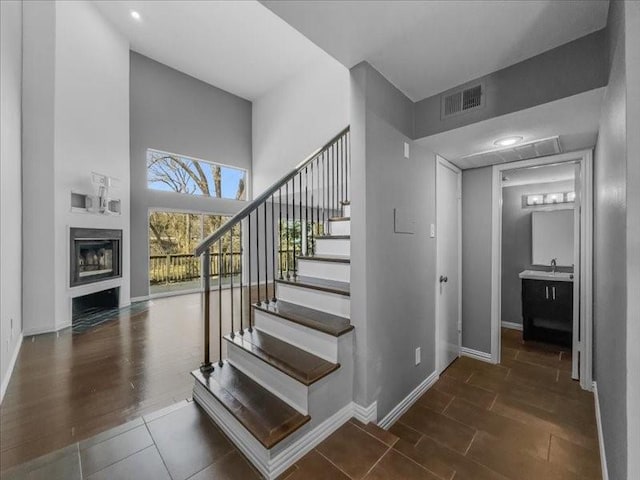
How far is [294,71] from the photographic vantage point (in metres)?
6.22

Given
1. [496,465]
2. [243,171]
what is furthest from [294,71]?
[496,465]

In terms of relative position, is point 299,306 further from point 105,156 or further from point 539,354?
point 105,156

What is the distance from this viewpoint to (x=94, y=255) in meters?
4.60

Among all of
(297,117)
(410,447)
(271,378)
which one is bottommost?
(410,447)

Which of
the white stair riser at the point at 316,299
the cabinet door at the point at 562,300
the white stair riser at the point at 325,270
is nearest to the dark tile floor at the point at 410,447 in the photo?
the white stair riser at the point at 316,299

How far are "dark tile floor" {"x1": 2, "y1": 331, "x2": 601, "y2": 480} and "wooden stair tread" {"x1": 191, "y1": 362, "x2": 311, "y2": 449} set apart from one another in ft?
0.66

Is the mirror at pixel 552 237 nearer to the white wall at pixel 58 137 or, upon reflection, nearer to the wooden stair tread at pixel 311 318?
the wooden stair tread at pixel 311 318

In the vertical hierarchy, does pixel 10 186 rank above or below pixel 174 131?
below

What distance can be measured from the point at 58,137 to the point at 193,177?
107 inches

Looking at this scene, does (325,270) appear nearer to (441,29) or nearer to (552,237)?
(441,29)

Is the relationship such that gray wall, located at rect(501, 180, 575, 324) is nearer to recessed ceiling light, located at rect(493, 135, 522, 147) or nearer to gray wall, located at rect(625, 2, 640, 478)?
recessed ceiling light, located at rect(493, 135, 522, 147)

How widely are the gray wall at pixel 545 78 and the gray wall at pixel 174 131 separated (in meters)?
5.92

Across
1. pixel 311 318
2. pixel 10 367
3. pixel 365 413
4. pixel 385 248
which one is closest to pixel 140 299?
pixel 10 367

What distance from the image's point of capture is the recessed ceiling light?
2.24 m
